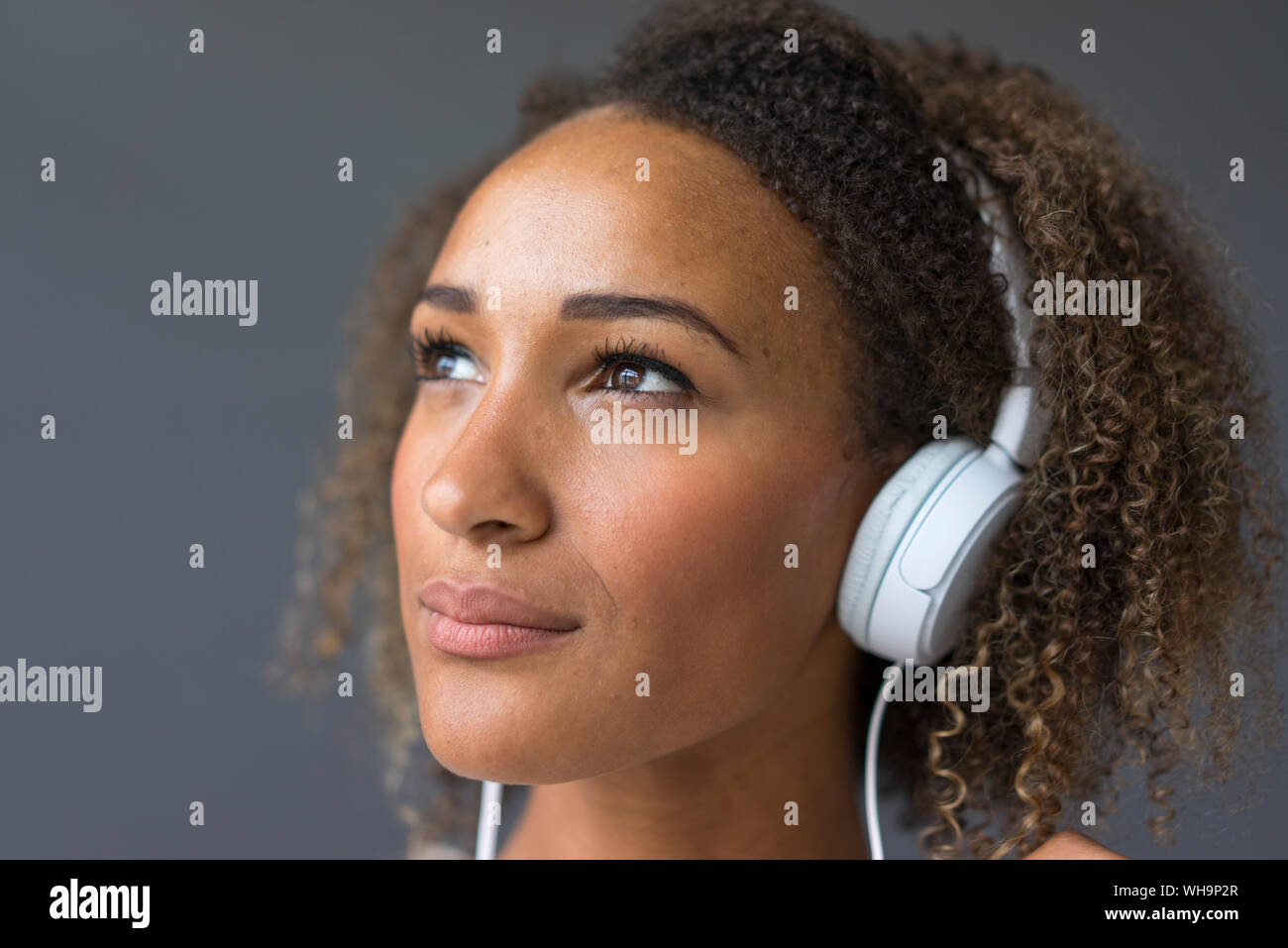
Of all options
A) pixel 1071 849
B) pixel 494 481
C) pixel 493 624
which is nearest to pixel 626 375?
pixel 494 481

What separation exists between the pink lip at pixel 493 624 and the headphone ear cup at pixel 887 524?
0.47 metres

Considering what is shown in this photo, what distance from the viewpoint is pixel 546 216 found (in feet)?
6.07

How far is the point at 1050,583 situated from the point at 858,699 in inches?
19.4

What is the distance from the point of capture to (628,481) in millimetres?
1719

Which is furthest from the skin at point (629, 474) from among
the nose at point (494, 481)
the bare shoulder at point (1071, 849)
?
the bare shoulder at point (1071, 849)

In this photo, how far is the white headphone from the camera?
1824mm

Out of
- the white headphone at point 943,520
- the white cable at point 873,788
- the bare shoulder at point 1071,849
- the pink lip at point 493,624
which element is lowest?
the bare shoulder at point 1071,849

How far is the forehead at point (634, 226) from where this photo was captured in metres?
1.78

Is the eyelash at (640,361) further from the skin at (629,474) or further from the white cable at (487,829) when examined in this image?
the white cable at (487,829)

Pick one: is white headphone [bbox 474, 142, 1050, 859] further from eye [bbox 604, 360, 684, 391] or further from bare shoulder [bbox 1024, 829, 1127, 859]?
eye [bbox 604, 360, 684, 391]

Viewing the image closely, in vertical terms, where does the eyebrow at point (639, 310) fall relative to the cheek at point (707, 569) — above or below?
above

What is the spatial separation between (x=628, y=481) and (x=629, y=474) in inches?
0.4

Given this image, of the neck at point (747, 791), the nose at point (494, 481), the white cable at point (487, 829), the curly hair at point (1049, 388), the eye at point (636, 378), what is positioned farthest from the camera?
the white cable at point (487, 829)

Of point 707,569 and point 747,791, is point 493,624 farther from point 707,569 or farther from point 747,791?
point 747,791
